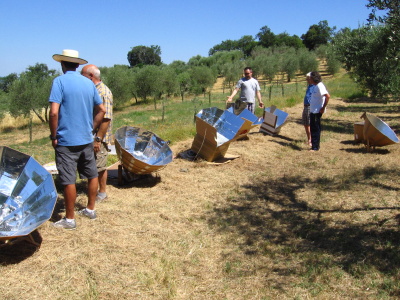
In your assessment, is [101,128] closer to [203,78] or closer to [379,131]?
[379,131]

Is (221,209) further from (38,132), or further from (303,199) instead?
(38,132)

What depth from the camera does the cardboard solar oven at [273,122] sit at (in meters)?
10.0

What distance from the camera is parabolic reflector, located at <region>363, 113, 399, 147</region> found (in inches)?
313

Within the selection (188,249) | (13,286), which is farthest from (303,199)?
(13,286)

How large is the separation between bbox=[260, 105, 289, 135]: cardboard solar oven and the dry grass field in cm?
333

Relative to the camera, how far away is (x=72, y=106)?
3869 mm

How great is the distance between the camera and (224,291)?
3.27 meters

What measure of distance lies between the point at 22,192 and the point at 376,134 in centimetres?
738

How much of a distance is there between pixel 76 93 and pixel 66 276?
6.28 feet

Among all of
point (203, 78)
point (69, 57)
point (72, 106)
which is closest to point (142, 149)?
point (72, 106)

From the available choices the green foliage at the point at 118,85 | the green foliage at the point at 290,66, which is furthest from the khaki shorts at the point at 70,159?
the green foliage at the point at 290,66

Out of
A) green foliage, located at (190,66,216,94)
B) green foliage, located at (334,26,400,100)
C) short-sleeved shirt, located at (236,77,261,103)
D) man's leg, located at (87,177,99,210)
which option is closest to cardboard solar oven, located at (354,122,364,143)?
short-sleeved shirt, located at (236,77,261,103)

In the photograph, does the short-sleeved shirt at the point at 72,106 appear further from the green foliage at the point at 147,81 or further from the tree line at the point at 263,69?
the green foliage at the point at 147,81

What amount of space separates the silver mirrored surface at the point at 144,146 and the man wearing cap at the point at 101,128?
1.08m
